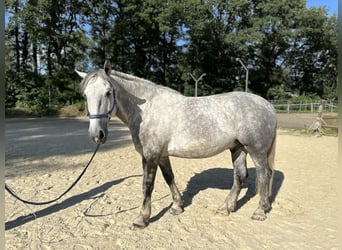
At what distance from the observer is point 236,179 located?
380cm

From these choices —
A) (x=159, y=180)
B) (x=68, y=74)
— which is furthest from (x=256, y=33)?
(x=159, y=180)

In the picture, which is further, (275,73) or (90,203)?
(275,73)

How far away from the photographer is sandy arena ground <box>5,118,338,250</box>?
2916 mm

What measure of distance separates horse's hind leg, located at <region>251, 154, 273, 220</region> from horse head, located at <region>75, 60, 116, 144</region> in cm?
186

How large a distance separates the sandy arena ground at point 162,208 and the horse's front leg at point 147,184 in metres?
0.11

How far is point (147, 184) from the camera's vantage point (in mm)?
3234

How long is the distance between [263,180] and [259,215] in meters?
0.45

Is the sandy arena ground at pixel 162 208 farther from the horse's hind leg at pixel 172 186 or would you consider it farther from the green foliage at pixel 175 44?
the green foliage at pixel 175 44

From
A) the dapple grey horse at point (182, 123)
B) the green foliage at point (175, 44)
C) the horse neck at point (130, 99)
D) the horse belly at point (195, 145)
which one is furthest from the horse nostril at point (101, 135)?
the green foliage at point (175, 44)

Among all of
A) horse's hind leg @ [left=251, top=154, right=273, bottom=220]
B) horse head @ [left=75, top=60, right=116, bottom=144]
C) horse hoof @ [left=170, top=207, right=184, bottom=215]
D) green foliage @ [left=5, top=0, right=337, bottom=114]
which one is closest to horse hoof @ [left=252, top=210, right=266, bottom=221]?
horse's hind leg @ [left=251, top=154, right=273, bottom=220]

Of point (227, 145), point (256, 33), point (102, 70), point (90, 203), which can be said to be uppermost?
point (256, 33)

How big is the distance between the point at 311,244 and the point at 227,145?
1.37 meters

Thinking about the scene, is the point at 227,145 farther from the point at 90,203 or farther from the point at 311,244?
the point at 90,203

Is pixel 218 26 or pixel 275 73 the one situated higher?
pixel 218 26
